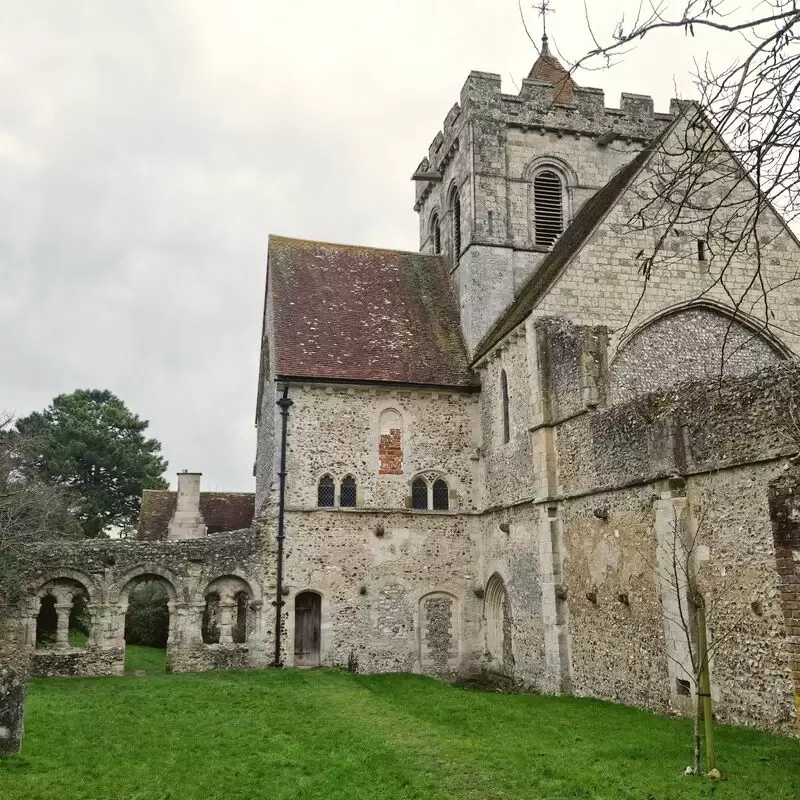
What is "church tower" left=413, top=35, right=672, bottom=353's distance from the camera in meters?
23.0

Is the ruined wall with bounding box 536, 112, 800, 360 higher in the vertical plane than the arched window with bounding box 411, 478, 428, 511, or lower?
higher

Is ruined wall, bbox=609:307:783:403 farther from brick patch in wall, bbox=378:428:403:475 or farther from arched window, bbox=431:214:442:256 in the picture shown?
arched window, bbox=431:214:442:256

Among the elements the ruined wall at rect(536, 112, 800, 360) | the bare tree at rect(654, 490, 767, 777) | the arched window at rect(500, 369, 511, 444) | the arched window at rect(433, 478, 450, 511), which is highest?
the ruined wall at rect(536, 112, 800, 360)

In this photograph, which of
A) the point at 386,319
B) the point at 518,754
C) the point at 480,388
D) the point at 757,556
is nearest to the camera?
the point at 518,754

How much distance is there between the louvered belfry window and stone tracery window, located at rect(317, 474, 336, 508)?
9.86 m

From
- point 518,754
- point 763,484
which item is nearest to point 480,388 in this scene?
point 763,484

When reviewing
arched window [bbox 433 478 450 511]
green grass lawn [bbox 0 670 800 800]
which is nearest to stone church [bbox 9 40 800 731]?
arched window [bbox 433 478 450 511]

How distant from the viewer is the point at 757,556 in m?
11.4

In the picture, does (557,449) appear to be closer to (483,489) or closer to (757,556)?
(483,489)

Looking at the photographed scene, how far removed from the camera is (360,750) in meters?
10.4

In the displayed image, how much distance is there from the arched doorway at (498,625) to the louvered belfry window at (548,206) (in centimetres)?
1060

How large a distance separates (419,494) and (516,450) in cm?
357

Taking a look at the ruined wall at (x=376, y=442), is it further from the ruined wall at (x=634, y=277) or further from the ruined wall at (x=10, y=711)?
the ruined wall at (x=10, y=711)

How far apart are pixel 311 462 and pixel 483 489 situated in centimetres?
473
